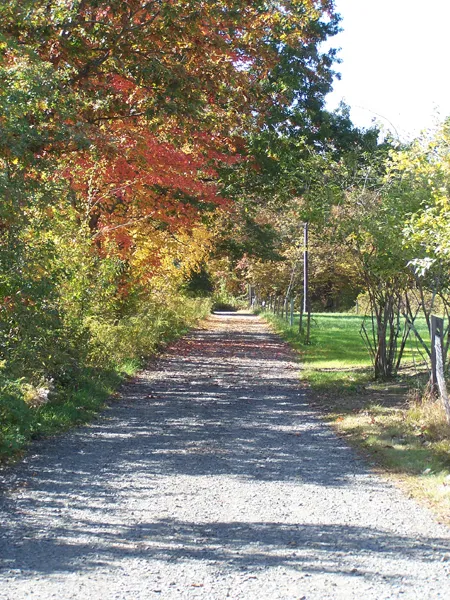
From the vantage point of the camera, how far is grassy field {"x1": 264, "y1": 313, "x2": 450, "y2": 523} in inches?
293

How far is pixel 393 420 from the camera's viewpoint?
10586mm

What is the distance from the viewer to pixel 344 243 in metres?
14.6

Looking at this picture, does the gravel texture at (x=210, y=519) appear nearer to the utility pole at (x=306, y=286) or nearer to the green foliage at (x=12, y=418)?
the green foliage at (x=12, y=418)

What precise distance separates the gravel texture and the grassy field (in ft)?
1.01

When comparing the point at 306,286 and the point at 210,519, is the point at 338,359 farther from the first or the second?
the point at 306,286

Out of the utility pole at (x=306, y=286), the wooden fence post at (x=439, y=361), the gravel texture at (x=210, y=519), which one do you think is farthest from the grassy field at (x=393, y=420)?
the utility pole at (x=306, y=286)

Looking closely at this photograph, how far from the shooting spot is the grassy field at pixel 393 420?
7453 mm

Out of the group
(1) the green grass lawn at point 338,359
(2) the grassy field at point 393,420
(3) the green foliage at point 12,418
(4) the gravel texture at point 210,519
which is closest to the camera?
(4) the gravel texture at point 210,519

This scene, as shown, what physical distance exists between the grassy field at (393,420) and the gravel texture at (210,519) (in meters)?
0.31

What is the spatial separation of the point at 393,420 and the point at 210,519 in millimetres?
5210

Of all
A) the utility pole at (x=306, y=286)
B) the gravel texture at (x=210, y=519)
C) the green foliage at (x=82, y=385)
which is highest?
the utility pole at (x=306, y=286)

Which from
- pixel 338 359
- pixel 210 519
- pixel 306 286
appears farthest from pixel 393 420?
pixel 306 286

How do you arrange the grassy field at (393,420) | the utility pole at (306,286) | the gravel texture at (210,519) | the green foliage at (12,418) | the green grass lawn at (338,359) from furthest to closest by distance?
the utility pole at (306,286), the green grass lawn at (338,359), the green foliage at (12,418), the grassy field at (393,420), the gravel texture at (210,519)

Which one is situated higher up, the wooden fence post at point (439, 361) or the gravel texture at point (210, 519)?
the wooden fence post at point (439, 361)
